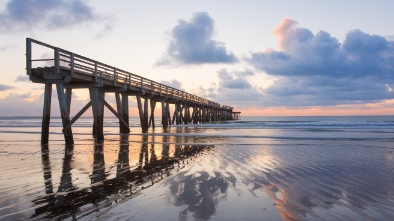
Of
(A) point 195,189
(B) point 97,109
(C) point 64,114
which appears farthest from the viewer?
(B) point 97,109

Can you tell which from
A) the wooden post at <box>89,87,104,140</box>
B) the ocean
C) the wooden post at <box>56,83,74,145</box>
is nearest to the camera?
the ocean

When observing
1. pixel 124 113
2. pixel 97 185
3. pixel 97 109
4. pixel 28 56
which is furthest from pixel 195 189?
pixel 124 113

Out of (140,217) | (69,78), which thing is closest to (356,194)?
(140,217)

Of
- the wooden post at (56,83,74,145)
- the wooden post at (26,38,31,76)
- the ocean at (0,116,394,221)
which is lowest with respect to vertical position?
the ocean at (0,116,394,221)

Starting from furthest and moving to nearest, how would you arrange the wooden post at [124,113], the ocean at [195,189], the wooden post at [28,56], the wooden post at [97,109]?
1. the wooden post at [124,113]
2. the wooden post at [97,109]
3. the wooden post at [28,56]
4. the ocean at [195,189]

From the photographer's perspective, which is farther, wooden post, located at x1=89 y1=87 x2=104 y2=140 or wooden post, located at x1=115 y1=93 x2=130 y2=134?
wooden post, located at x1=115 y1=93 x2=130 y2=134

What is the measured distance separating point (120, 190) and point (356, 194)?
381 centimetres

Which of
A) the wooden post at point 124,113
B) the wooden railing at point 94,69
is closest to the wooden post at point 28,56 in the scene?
the wooden railing at point 94,69

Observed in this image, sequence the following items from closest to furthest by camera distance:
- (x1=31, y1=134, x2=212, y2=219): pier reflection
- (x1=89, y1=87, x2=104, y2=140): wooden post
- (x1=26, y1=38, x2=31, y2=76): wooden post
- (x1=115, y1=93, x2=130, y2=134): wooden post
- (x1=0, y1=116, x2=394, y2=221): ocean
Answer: (x1=0, y1=116, x2=394, y2=221): ocean
(x1=31, y1=134, x2=212, y2=219): pier reflection
(x1=26, y1=38, x2=31, y2=76): wooden post
(x1=89, y1=87, x2=104, y2=140): wooden post
(x1=115, y1=93, x2=130, y2=134): wooden post

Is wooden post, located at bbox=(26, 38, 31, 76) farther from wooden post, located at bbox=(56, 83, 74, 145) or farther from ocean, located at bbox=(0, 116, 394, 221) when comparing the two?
ocean, located at bbox=(0, 116, 394, 221)

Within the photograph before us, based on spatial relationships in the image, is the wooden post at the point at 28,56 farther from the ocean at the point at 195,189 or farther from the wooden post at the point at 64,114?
the ocean at the point at 195,189

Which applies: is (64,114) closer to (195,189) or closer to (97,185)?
(97,185)

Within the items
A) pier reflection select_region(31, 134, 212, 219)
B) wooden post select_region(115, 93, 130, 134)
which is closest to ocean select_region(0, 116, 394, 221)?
pier reflection select_region(31, 134, 212, 219)

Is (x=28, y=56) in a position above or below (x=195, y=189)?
above
